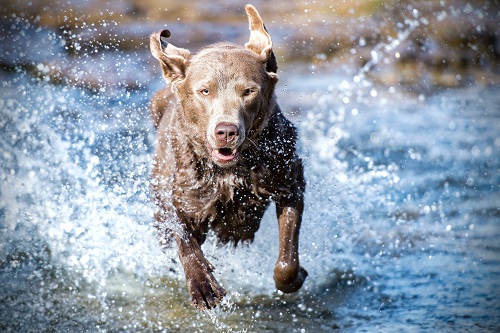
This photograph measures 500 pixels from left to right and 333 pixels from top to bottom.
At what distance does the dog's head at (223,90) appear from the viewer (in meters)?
4.55

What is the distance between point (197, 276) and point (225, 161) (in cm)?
75

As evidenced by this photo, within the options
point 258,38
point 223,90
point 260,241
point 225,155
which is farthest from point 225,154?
point 260,241

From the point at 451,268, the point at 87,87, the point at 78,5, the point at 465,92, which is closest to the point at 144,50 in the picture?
the point at 78,5

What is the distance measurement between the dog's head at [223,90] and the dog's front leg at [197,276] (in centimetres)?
62

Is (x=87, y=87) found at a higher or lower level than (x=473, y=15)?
lower

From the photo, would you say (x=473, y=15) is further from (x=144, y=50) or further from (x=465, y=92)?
(x=144, y=50)

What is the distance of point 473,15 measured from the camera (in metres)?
16.3

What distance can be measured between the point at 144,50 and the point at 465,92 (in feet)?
22.6

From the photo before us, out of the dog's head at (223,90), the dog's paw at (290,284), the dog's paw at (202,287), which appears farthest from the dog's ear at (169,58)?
the dog's paw at (290,284)

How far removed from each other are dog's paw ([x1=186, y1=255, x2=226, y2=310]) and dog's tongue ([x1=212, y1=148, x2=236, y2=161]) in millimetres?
723

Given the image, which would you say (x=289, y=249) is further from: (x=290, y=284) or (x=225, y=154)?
(x=225, y=154)

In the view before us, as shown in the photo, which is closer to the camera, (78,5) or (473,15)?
(473,15)

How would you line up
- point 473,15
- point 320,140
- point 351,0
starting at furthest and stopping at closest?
1. point 351,0
2. point 473,15
3. point 320,140

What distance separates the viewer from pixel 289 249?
4996 millimetres
